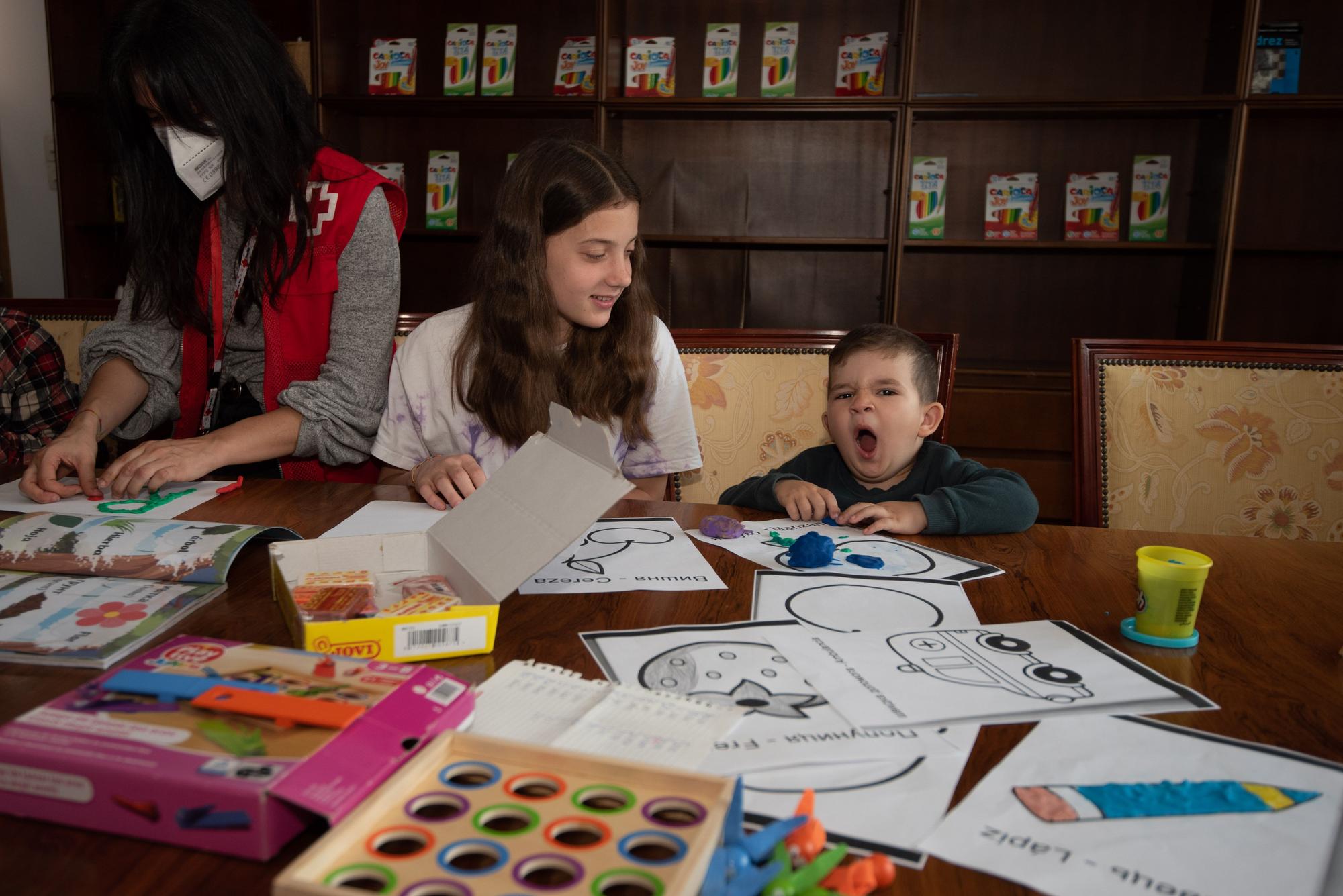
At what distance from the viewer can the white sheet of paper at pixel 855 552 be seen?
979mm

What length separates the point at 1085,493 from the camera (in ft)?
4.79

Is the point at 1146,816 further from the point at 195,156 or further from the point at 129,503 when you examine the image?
the point at 195,156

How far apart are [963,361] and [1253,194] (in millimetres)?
1035

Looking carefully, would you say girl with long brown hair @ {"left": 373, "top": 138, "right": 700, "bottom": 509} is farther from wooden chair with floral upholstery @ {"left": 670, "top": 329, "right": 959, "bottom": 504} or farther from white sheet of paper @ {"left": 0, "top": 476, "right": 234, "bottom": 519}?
white sheet of paper @ {"left": 0, "top": 476, "right": 234, "bottom": 519}

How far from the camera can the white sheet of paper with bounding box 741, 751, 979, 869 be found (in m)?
0.51

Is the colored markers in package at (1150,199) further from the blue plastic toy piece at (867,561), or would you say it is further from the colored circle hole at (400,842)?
the colored circle hole at (400,842)

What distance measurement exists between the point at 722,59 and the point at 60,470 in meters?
2.45

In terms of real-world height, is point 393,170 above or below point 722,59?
below

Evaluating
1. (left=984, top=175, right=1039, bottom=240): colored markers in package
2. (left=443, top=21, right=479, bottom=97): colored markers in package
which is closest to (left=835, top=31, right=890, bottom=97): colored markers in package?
(left=984, top=175, right=1039, bottom=240): colored markers in package

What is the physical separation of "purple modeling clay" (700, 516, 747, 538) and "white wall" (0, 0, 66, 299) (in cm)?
337

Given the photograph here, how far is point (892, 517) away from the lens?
44.0 inches

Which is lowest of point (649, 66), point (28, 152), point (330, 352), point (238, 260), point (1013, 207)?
point (330, 352)

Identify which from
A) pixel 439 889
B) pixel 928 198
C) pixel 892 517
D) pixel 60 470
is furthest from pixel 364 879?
pixel 928 198

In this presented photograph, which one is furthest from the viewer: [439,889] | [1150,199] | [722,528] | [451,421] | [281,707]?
[1150,199]
